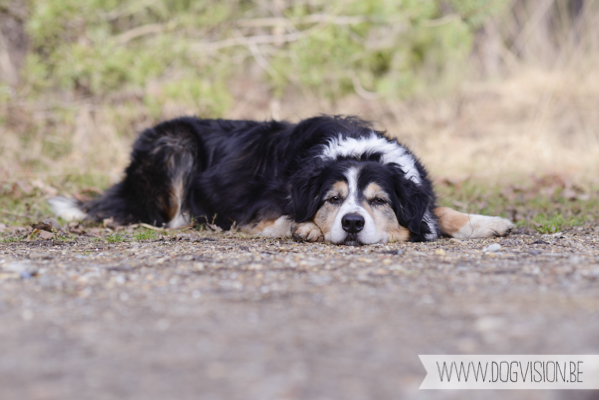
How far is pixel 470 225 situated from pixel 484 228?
0.13m

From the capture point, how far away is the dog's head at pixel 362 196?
4.05m

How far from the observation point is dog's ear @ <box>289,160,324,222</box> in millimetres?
4441

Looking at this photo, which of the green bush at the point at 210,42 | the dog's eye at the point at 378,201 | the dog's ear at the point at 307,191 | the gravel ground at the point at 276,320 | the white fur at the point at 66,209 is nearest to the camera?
the gravel ground at the point at 276,320

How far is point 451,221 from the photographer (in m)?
4.73

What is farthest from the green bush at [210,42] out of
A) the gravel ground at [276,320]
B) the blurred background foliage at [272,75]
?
the gravel ground at [276,320]

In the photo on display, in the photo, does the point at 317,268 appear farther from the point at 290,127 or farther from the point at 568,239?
the point at 290,127

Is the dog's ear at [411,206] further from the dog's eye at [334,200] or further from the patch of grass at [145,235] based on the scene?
the patch of grass at [145,235]

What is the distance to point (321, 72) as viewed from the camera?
8891 millimetres

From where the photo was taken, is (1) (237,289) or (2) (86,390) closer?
(2) (86,390)

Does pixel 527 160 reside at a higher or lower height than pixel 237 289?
higher

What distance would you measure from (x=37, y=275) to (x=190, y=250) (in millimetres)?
1054

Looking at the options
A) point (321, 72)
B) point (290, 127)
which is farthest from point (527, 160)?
point (290, 127)

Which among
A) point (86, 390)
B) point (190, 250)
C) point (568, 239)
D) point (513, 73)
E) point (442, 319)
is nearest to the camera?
point (86, 390)

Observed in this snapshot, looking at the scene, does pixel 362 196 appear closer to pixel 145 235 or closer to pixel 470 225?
pixel 470 225
